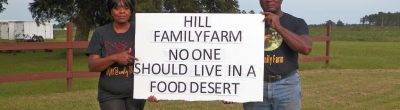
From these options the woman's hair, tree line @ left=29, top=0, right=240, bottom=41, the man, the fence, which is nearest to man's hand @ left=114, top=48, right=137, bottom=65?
the woman's hair

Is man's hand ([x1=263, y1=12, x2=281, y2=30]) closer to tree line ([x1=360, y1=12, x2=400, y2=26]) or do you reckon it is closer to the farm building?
the farm building

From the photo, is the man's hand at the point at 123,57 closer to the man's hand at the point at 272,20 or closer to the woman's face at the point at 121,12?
the woman's face at the point at 121,12

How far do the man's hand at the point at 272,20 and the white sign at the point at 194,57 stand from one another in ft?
0.76

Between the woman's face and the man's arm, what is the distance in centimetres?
98

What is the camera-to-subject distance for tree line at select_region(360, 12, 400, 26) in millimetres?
157650

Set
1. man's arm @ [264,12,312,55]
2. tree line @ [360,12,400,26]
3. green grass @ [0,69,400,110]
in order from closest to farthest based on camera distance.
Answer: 1. man's arm @ [264,12,312,55]
2. green grass @ [0,69,400,110]
3. tree line @ [360,12,400,26]

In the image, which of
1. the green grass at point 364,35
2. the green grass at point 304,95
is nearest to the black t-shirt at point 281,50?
the green grass at point 304,95

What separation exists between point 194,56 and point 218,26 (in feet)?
0.91

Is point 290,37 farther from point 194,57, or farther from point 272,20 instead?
point 194,57

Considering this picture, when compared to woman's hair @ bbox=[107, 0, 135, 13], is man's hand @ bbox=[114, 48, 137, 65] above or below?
below

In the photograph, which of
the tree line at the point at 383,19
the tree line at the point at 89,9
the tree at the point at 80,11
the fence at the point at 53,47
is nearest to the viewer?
the fence at the point at 53,47

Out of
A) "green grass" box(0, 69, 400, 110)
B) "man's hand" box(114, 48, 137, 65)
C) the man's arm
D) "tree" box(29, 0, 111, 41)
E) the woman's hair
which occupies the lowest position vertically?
"green grass" box(0, 69, 400, 110)

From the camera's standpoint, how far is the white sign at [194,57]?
4363mm

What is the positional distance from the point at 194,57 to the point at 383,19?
161868mm
